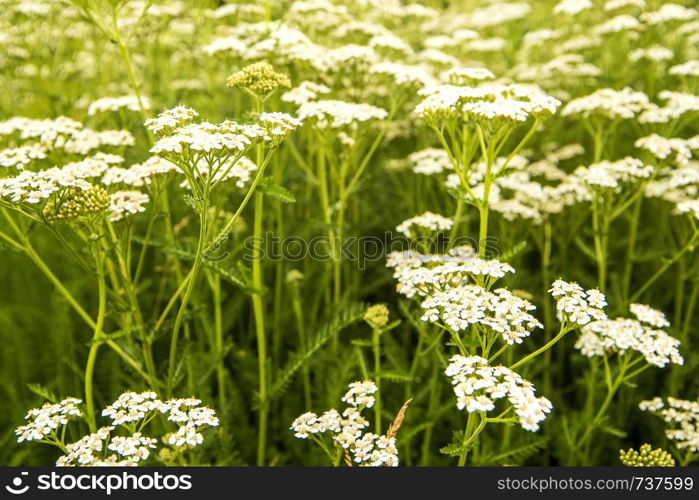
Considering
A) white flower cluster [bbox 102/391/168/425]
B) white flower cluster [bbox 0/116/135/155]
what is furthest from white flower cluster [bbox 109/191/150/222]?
white flower cluster [bbox 102/391/168/425]

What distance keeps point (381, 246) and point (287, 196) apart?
2121mm

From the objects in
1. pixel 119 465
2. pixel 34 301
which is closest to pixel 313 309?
pixel 119 465

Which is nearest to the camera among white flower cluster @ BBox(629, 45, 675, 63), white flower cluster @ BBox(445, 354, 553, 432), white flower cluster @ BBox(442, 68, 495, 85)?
white flower cluster @ BBox(445, 354, 553, 432)

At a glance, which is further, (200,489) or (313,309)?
(313,309)

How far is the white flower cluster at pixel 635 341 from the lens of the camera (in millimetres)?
3074

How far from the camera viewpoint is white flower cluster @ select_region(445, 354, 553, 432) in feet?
7.23

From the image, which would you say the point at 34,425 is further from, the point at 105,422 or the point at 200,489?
the point at 105,422

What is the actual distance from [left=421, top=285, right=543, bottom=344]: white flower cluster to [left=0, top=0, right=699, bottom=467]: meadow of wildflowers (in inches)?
0.6

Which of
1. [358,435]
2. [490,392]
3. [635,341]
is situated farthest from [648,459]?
[358,435]

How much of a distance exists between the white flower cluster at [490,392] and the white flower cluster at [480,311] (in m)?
0.18

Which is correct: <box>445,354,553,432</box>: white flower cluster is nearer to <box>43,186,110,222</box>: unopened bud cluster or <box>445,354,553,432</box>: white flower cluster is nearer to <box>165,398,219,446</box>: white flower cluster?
<box>165,398,219,446</box>: white flower cluster

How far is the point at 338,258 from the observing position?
154 inches

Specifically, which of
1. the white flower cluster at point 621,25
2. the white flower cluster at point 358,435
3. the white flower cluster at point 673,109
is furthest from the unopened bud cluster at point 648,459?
the white flower cluster at point 621,25

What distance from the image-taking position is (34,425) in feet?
7.92
